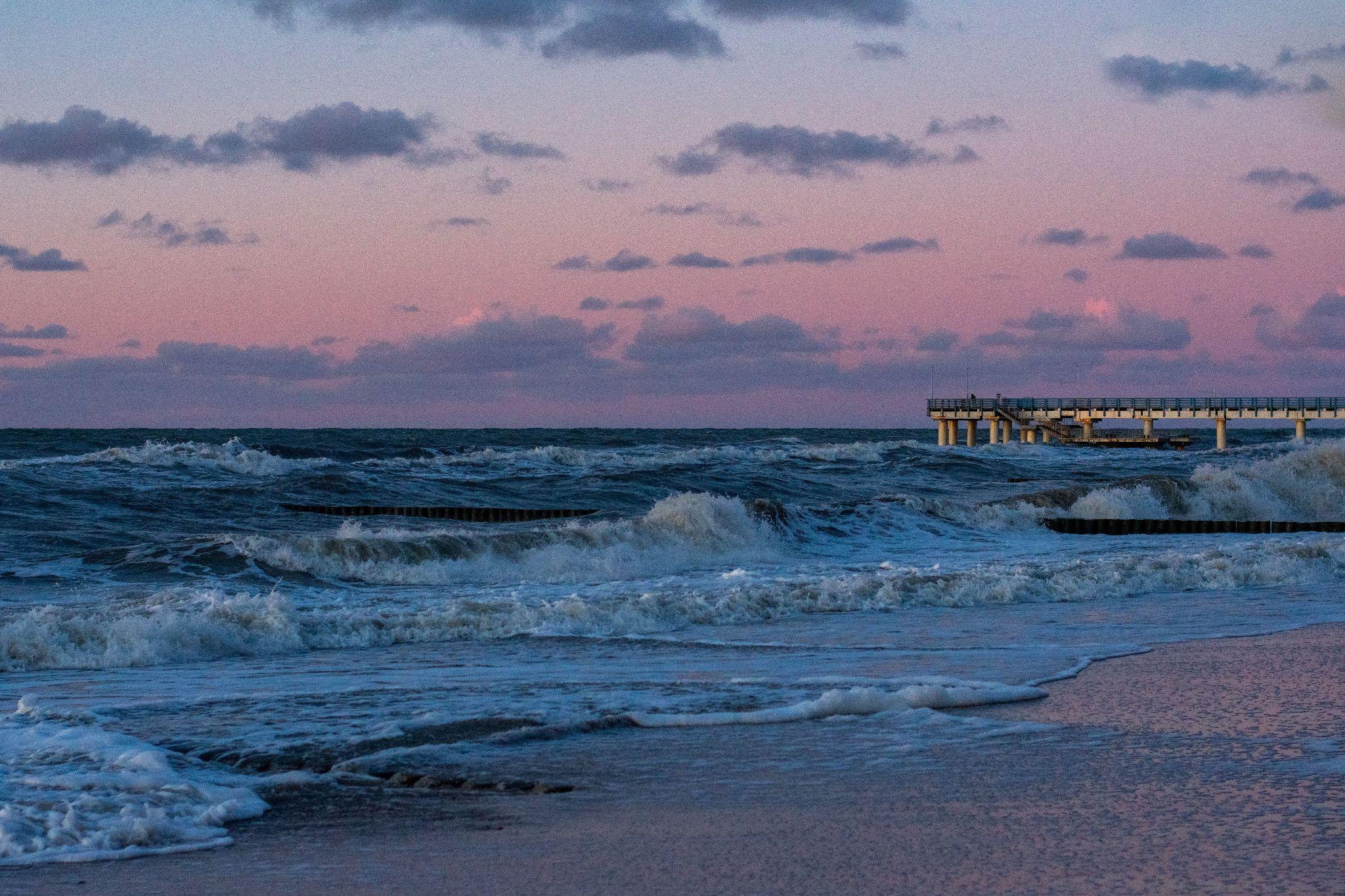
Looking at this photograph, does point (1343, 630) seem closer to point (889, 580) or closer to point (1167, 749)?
point (889, 580)

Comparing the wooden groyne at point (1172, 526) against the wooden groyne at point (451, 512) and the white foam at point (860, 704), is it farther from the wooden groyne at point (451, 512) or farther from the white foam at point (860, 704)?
the white foam at point (860, 704)

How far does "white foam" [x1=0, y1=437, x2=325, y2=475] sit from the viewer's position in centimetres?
4775

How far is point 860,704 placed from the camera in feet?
31.8

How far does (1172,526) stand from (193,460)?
32773 mm

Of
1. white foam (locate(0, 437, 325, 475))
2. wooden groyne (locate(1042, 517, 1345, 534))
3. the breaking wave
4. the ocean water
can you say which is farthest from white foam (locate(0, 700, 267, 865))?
white foam (locate(0, 437, 325, 475))

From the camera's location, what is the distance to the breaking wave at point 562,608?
1290cm

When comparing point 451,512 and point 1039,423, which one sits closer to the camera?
point 451,512

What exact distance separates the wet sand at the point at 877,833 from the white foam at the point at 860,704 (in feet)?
3.93

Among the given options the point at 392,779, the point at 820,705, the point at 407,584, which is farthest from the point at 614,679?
the point at 407,584

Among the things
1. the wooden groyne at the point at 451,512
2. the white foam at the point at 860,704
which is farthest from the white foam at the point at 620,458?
the white foam at the point at 860,704

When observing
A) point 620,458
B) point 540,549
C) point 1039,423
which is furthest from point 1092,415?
point 540,549

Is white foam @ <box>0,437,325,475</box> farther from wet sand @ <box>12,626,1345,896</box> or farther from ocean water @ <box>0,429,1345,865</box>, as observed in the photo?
wet sand @ <box>12,626,1345,896</box>

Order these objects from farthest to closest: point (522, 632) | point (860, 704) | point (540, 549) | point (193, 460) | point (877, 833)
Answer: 1. point (193, 460)
2. point (540, 549)
3. point (522, 632)
4. point (860, 704)
5. point (877, 833)

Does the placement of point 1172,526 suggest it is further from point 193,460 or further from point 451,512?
point 193,460
